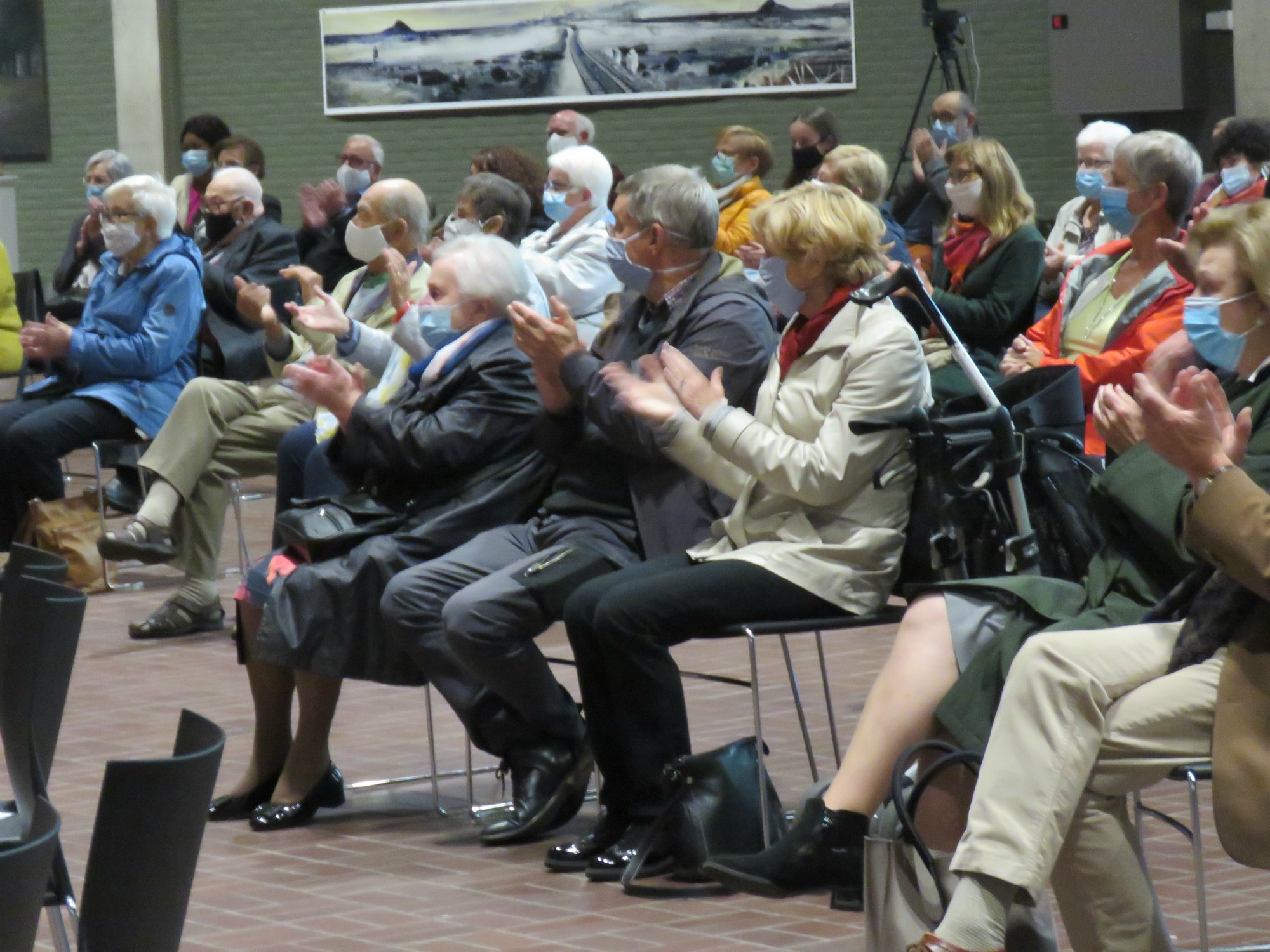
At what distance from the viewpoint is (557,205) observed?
24.9ft

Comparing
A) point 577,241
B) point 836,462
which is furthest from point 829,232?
point 577,241

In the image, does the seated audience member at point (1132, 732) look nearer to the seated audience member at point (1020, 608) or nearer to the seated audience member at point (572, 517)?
the seated audience member at point (1020, 608)

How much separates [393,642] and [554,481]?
533 millimetres

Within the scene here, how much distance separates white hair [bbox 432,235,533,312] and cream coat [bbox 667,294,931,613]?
893 millimetres

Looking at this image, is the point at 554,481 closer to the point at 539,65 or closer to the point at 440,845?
the point at 440,845

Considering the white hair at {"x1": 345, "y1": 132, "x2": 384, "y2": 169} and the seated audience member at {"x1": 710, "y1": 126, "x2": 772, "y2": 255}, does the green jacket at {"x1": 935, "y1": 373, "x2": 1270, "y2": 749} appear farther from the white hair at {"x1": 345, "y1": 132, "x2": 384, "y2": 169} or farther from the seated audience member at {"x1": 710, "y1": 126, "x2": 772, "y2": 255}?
the white hair at {"x1": 345, "y1": 132, "x2": 384, "y2": 169}

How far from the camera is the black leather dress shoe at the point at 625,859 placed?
4012 millimetres

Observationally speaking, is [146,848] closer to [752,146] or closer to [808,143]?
[752,146]

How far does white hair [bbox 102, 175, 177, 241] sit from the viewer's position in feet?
24.5

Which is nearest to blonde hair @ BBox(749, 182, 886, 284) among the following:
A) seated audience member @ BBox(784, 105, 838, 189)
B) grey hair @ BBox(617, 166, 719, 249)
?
grey hair @ BBox(617, 166, 719, 249)

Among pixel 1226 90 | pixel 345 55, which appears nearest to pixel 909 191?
pixel 1226 90

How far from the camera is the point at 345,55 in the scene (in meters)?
14.5

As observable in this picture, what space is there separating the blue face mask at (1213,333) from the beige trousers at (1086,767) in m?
0.52

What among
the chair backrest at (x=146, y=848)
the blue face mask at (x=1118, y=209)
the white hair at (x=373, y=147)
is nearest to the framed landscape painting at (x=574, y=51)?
the white hair at (x=373, y=147)
